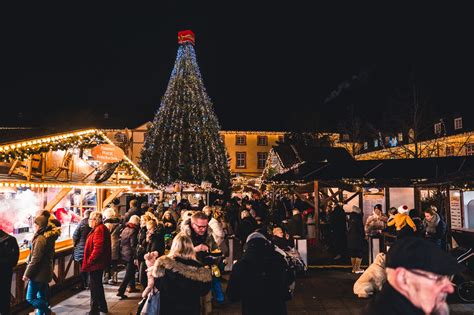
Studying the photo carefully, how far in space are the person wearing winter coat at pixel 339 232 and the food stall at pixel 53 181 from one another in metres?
7.39

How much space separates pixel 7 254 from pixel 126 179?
8353mm

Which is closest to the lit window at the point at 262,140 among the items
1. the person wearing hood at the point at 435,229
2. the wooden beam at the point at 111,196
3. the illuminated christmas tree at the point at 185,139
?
the illuminated christmas tree at the point at 185,139

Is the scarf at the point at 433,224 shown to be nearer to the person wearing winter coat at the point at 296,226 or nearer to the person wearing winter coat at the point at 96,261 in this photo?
the person wearing winter coat at the point at 296,226

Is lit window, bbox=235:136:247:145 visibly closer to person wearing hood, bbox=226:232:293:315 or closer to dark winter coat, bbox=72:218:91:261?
dark winter coat, bbox=72:218:91:261

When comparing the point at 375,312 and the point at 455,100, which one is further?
the point at 455,100

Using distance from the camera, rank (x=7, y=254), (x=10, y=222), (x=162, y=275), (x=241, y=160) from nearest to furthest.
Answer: (x=162, y=275) < (x=7, y=254) < (x=10, y=222) < (x=241, y=160)

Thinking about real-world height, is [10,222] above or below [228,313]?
above

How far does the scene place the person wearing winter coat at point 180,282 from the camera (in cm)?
380

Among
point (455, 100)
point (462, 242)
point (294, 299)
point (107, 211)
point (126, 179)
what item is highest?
point (455, 100)

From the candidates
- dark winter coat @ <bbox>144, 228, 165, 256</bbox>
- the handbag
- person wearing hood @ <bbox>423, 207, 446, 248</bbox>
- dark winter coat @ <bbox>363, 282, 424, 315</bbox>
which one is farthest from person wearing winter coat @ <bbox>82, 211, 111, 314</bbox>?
person wearing hood @ <bbox>423, 207, 446, 248</bbox>

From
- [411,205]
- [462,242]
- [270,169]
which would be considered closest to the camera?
[462,242]

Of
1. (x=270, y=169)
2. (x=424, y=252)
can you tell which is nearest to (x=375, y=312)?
(x=424, y=252)

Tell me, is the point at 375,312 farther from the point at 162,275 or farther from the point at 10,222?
the point at 10,222

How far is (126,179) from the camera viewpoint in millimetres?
13852
